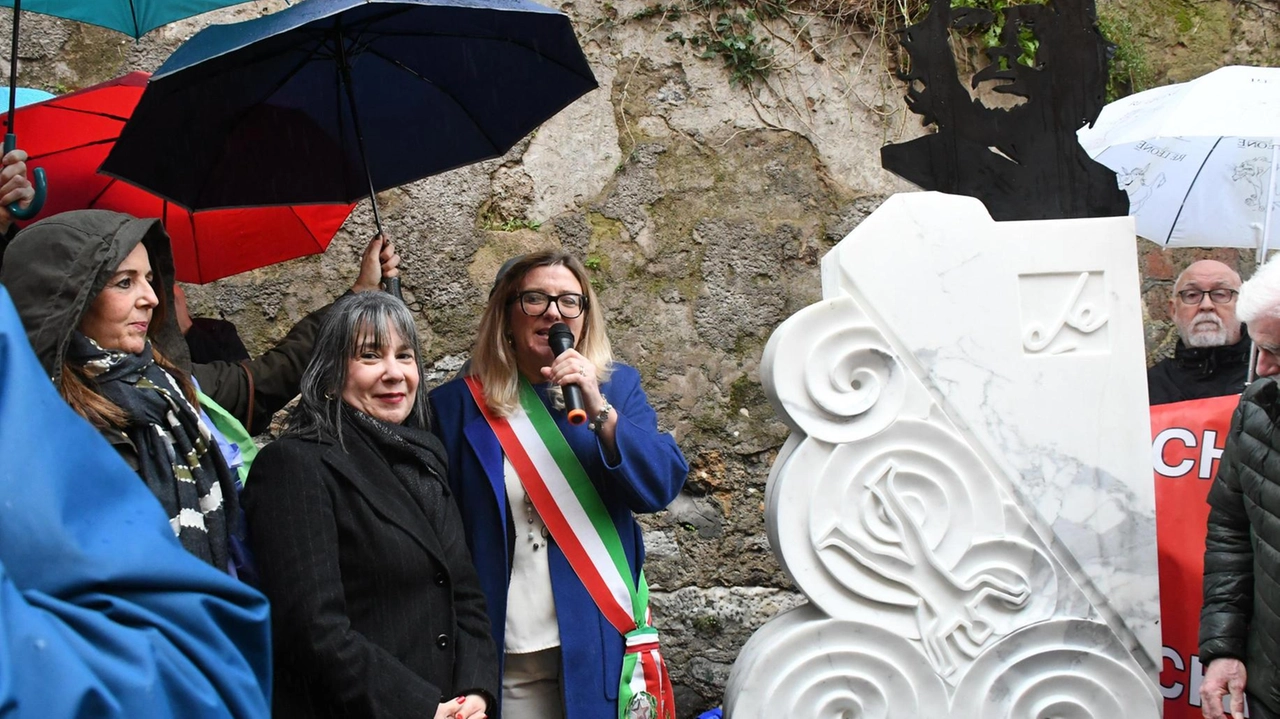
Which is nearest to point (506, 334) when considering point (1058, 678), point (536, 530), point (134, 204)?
point (536, 530)

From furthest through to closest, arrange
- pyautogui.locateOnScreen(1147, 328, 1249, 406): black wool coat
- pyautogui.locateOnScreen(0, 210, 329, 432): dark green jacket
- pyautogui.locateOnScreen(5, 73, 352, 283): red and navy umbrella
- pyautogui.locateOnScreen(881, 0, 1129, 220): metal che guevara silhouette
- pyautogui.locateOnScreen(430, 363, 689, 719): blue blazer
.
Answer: pyautogui.locateOnScreen(1147, 328, 1249, 406): black wool coat
pyautogui.locateOnScreen(5, 73, 352, 283): red and navy umbrella
pyautogui.locateOnScreen(881, 0, 1129, 220): metal che guevara silhouette
pyautogui.locateOnScreen(430, 363, 689, 719): blue blazer
pyautogui.locateOnScreen(0, 210, 329, 432): dark green jacket

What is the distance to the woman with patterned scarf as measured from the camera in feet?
6.16

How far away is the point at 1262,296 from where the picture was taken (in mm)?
2182

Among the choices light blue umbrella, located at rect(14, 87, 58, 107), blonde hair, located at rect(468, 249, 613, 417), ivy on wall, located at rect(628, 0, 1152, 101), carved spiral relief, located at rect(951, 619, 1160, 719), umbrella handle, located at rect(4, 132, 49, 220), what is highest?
ivy on wall, located at rect(628, 0, 1152, 101)

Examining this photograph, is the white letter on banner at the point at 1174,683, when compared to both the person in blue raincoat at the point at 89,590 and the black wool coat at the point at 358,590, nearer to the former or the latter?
the black wool coat at the point at 358,590

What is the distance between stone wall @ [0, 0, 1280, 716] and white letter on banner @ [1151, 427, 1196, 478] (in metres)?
1.35

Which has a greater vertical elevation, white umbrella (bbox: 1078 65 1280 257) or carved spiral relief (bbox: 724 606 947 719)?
white umbrella (bbox: 1078 65 1280 257)

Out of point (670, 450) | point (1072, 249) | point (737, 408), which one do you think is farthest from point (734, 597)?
point (1072, 249)

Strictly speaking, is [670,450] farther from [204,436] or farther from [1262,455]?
[1262,455]

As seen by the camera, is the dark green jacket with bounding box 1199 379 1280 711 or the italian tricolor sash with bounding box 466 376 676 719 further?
the italian tricolor sash with bounding box 466 376 676 719

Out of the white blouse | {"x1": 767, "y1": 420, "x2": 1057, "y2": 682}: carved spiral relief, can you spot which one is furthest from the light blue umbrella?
{"x1": 767, "y1": 420, "x2": 1057, "y2": 682}: carved spiral relief

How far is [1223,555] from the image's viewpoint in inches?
90.3

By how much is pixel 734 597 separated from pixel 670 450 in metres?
1.44

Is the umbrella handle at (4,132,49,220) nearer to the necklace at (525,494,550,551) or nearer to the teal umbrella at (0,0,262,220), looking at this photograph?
the teal umbrella at (0,0,262,220)
